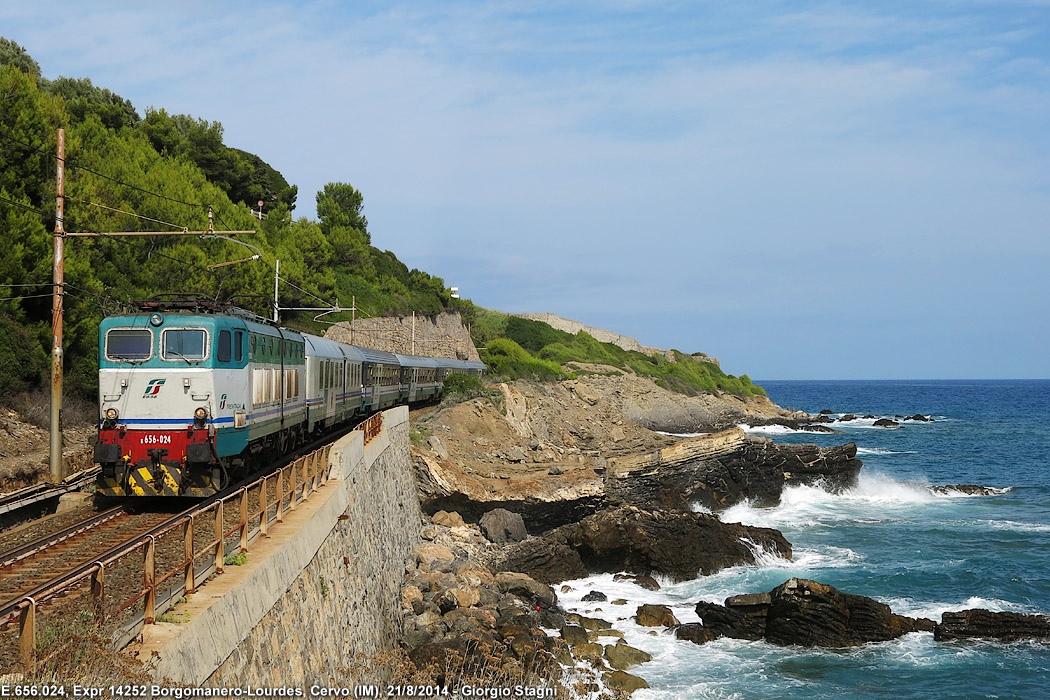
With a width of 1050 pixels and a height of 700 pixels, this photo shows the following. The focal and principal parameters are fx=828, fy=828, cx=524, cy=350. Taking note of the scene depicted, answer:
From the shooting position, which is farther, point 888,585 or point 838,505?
point 838,505

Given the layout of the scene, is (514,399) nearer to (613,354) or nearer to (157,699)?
(157,699)

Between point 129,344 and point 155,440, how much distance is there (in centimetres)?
190

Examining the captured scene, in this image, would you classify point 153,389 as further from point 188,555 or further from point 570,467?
point 570,467

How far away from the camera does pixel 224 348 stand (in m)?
15.5

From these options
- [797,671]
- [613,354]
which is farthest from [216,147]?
[797,671]

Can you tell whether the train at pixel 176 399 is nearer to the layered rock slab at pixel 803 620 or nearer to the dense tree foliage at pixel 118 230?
the dense tree foliage at pixel 118 230

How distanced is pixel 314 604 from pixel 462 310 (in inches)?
3068

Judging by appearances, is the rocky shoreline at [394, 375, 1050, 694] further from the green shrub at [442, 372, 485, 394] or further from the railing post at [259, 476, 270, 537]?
the railing post at [259, 476, 270, 537]

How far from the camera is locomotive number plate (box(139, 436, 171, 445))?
48.8 feet

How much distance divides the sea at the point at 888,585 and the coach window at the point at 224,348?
1112cm

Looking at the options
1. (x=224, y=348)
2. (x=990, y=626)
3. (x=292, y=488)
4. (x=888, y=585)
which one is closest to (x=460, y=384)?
(x=888, y=585)

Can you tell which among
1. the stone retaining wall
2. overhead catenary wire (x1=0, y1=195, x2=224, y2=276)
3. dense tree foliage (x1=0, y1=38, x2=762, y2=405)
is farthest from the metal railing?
the stone retaining wall

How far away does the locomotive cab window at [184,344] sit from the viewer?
15156 mm

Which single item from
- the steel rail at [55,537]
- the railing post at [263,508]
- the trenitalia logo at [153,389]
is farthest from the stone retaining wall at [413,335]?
the railing post at [263,508]
